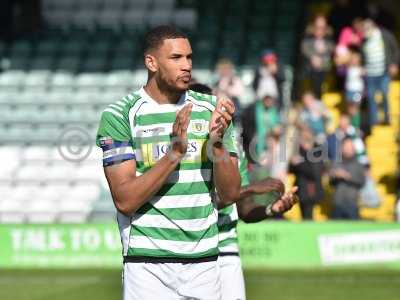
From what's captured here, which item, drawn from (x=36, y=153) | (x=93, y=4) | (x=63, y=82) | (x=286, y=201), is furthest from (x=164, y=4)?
(x=286, y=201)

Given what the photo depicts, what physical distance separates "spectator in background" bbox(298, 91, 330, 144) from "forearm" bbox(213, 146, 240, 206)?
12.2 m

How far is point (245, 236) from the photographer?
53.7 feet

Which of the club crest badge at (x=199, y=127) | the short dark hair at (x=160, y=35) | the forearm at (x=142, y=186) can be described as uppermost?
the short dark hair at (x=160, y=35)

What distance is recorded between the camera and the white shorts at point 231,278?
7.11m

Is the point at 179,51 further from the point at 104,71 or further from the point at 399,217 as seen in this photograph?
the point at 104,71

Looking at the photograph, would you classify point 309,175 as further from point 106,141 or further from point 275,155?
point 106,141

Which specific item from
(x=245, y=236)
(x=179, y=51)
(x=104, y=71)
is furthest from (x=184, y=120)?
(x=104, y=71)

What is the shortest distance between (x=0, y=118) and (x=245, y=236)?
770cm

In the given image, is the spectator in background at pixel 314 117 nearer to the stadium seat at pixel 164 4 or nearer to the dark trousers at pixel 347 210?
the dark trousers at pixel 347 210

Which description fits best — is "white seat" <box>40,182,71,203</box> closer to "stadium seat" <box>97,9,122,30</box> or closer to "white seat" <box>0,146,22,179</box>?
"white seat" <box>0,146,22,179</box>

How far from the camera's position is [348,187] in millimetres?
17531

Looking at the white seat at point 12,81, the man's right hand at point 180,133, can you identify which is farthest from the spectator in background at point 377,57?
the man's right hand at point 180,133

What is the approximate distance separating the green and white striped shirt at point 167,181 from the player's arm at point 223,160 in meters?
0.09

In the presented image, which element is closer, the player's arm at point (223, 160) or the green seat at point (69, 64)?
the player's arm at point (223, 160)
